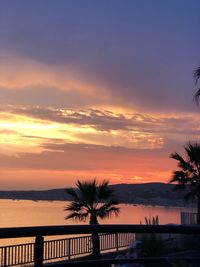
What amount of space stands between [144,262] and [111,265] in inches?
13.2

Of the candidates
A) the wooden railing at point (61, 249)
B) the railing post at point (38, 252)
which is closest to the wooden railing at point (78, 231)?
the railing post at point (38, 252)

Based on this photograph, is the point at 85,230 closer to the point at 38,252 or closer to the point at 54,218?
the point at 38,252

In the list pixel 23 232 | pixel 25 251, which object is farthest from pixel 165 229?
pixel 25 251

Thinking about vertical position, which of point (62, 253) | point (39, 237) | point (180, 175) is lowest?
point (62, 253)

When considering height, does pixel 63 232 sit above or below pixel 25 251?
above

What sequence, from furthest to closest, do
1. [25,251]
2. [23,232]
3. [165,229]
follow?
[25,251]
[165,229]
[23,232]

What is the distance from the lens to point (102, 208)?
2361 cm

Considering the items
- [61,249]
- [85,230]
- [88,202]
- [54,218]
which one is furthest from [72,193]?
[54,218]

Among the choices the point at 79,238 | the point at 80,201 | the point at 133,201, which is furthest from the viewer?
the point at 133,201

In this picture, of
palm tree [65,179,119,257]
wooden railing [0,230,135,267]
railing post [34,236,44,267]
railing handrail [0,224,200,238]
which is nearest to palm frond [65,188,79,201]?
palm tree [65,179,119,257]

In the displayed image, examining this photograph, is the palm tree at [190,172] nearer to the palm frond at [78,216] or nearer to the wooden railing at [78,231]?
the palm frond at [78,216]

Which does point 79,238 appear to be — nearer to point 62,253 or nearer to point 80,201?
point 62,253

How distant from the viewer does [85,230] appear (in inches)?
180

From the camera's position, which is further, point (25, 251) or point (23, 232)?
point (25, 251)
